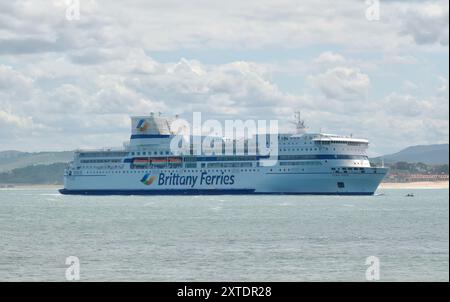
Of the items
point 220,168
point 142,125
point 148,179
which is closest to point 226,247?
point 220,168

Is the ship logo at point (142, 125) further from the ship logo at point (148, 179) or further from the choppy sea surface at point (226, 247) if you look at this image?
the choppy sea surface at point (226, 247)

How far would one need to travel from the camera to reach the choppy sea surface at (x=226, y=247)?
39719mm

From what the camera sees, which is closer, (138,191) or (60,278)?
(60,278)

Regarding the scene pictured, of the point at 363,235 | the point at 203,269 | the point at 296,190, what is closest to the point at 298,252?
the point at 203,269

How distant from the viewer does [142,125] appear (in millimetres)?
135125

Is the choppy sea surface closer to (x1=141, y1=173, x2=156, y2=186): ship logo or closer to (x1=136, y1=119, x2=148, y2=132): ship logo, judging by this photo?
(x1=141, y1=173, x2=156, y2=186): ship logo

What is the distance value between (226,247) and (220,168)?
236 feet

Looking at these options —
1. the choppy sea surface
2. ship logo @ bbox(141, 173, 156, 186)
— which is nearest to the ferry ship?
ship logo @ bbox(141, 173, 156, 186)

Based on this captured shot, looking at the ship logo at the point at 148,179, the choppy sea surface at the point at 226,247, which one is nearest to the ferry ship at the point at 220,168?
the ship logo at the point at 148,179

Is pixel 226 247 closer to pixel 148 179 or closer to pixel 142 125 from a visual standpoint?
pixel 148 179

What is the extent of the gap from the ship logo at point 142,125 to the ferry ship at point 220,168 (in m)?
0.15

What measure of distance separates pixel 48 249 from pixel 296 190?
69.3 metres

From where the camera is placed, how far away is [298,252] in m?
47.5
